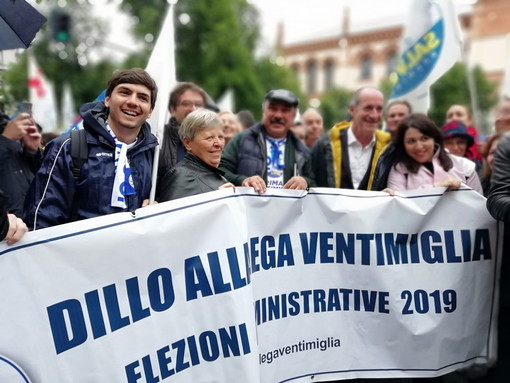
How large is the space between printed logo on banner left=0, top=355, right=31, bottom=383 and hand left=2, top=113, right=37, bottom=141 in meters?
2.10

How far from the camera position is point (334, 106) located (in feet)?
145

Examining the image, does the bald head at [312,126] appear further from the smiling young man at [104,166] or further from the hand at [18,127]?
the smiling young man at [104,166]

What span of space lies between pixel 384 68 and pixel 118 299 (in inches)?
2247

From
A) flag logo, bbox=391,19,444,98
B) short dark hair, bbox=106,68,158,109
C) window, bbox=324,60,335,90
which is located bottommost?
short dark hair, bbox=106,68,158,109

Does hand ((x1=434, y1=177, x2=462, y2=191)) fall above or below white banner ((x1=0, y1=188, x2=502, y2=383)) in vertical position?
above

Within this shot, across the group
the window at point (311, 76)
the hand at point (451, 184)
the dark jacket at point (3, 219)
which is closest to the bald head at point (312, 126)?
the hand at point (451, 184)

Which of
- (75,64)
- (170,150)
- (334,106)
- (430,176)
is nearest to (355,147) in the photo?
(430,176)

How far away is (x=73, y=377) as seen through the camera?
2557 mm

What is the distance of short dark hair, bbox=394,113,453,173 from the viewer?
4078 millimetres

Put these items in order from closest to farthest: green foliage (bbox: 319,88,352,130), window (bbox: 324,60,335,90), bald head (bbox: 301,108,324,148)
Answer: bald head (bbox: 301,108,324,148)
green foliage (bbox: 319,88,352,130)
window (bbox: 324,60,335,90)

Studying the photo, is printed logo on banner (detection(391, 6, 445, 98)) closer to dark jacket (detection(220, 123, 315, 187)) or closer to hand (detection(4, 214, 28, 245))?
dark jacket (detection(220, 123, 315, 187))

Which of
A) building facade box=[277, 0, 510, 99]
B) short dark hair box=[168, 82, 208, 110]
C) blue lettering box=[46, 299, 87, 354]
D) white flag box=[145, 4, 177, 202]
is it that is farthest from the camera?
building facade box=[277, 0, 510, 99]

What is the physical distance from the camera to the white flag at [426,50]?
619cm

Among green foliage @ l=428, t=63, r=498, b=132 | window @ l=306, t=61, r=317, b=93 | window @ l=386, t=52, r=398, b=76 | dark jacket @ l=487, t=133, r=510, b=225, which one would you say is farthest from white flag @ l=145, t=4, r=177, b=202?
window @ l=306, t=61, r=317, b=93
